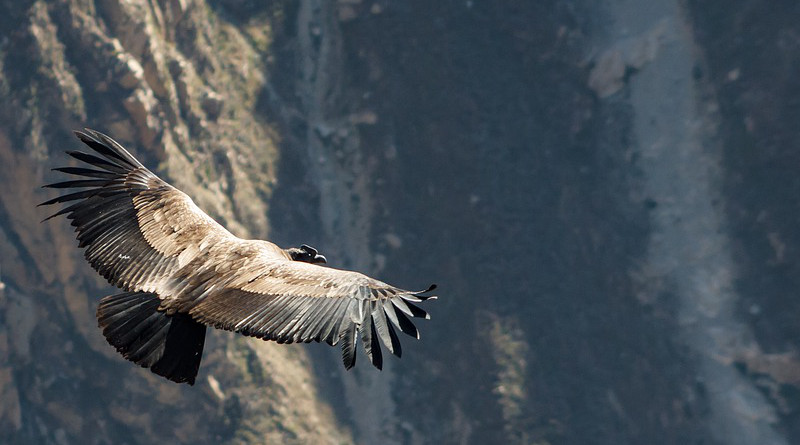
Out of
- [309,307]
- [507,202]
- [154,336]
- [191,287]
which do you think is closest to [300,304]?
[309,307]

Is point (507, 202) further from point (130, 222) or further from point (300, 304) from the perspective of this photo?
point (300, 304)

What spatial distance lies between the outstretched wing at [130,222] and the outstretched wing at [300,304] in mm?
951

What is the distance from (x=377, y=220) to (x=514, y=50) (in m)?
20.6

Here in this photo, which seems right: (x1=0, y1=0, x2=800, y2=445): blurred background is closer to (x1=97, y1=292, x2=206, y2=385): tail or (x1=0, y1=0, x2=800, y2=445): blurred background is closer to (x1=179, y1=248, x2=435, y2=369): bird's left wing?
(x1=97, y1=292, x2=206, y2=385): tail

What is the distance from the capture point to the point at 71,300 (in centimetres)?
5806

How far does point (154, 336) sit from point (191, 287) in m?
1.05

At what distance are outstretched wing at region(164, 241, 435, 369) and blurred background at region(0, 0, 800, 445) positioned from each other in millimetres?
46428

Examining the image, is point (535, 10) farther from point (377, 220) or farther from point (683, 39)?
point (377, 220)

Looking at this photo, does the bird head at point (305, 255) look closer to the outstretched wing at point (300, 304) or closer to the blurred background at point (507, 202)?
the outstretched wing at point (300, 304)

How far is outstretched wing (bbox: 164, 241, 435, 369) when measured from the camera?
12414 mm

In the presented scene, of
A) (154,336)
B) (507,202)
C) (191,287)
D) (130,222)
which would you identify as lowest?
(154,336)

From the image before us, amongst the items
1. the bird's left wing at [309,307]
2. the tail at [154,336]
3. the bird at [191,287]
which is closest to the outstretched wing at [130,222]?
the bird at [191,287]

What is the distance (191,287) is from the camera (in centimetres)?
1399

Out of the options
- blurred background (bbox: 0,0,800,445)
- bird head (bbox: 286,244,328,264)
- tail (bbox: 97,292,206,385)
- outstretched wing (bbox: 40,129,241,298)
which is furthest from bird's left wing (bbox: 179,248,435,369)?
blurred background (bbox: 0,0,800,445)
